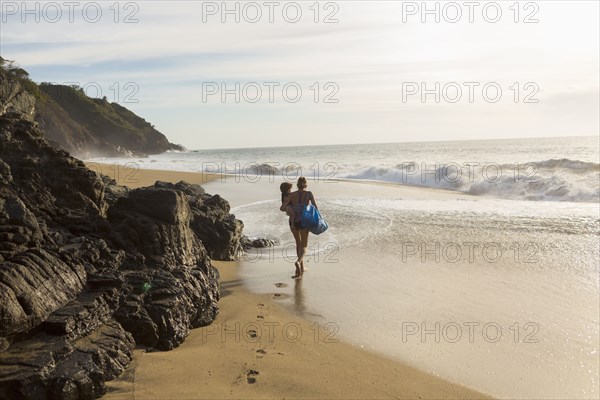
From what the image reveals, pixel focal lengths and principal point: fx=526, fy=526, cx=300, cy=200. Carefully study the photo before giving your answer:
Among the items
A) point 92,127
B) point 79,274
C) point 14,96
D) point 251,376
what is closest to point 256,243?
point 79,274

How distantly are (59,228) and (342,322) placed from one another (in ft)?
11.1

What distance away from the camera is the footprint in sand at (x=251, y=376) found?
4.43 meters

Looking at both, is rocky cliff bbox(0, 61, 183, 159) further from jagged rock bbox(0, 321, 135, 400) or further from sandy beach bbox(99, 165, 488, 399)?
jagged rock bbox(0, 321, 135, 400)

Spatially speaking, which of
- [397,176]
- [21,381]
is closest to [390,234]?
[21,381]

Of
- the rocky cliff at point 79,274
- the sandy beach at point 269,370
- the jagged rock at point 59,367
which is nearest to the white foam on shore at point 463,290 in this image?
the sandy beach at point 269,370

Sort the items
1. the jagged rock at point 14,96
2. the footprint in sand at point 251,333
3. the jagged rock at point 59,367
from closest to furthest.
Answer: the jagged rock at point 59,367 → the footprint in sand at point 251,333 → the jagged rock at point 14,96

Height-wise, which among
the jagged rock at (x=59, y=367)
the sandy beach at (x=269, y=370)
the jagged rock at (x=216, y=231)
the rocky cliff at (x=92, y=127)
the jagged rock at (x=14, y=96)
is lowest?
the sandy beach at (x=269, y=370)

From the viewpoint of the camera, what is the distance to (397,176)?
34.3m

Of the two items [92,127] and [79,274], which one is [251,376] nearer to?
[79,274]

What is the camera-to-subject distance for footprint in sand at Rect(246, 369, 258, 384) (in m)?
4.43

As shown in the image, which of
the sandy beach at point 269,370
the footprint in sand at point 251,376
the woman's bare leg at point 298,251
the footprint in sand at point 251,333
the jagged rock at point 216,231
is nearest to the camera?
the sandy beach at point 269,370

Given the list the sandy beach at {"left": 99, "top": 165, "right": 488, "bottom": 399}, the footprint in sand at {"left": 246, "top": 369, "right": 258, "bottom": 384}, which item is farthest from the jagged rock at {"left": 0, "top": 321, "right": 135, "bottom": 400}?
the footprint in sand at {"left": 246, "top": 369, "right": 258, "bottom": 384}

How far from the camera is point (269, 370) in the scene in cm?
468

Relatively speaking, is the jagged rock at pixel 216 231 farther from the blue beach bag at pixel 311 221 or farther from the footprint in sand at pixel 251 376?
the footprint in sand at pixel 251 376
